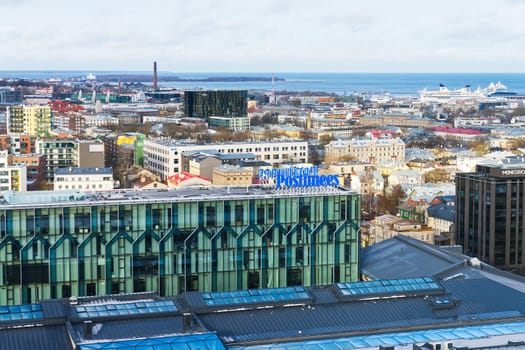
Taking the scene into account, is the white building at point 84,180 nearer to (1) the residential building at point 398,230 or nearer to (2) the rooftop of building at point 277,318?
(1) the residential building at point 398,230

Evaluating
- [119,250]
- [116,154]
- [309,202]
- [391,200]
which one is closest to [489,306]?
[309,202]

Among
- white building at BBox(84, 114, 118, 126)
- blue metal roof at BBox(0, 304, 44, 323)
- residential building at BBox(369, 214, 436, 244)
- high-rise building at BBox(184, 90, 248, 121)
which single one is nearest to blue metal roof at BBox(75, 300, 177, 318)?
blue metal roof at BBox(0, 304, 44, 323)

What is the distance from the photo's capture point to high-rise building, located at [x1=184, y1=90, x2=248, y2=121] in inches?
7028

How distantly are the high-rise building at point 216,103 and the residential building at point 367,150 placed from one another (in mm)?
62661

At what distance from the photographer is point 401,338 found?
2388cm

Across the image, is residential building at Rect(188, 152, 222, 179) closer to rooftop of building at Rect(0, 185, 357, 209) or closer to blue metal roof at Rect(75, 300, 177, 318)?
rooftop of building at Rect(0, 185, 357, 209)

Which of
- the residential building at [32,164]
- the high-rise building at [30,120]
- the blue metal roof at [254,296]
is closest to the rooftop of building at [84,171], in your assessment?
the residential building at [32,164]

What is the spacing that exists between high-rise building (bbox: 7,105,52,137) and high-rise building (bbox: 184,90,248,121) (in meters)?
55.0

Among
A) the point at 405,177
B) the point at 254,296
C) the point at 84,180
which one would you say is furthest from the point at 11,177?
the point at 254,296

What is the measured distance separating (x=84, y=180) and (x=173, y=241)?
43.6 meters

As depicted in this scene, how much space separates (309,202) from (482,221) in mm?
18071

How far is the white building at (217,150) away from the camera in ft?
311

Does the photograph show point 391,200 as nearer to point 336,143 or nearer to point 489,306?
point 336,143

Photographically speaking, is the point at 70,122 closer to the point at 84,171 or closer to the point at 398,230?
the point at 84,171
